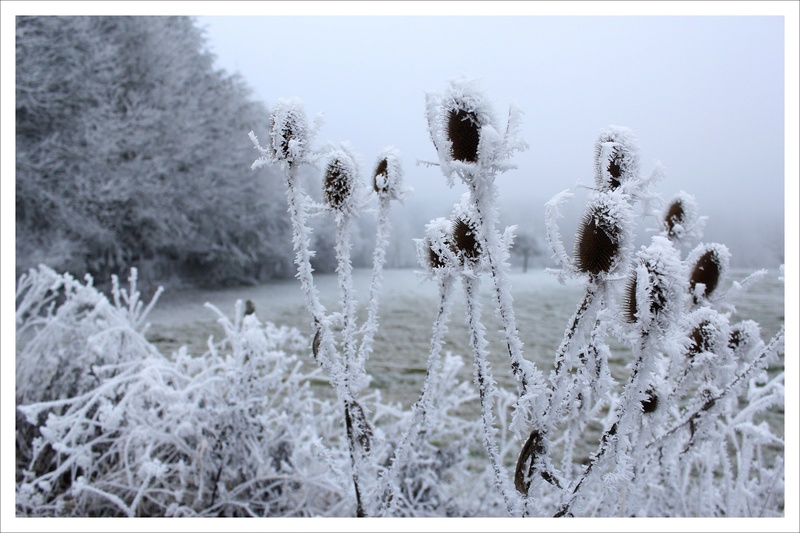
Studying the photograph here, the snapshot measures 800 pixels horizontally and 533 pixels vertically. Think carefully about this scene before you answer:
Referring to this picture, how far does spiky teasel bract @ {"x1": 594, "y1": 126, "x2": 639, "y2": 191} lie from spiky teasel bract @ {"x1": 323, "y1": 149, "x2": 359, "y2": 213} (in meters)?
0.18

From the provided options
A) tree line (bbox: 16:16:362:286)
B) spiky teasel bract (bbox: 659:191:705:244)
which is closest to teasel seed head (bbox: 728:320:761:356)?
spiky teasel bract (bbox: 659:191:705:244)

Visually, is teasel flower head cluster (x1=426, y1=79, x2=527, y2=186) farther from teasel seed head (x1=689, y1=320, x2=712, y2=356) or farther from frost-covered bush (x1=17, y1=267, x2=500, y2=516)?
frost-covered bush (x1=17, y1=267, x2=500, y2=516)

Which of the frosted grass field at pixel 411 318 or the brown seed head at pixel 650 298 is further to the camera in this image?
the frosted grass field at pixel 411 318

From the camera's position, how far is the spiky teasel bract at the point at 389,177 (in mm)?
478

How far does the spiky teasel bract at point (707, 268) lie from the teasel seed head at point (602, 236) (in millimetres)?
212

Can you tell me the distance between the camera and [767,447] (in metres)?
1.15

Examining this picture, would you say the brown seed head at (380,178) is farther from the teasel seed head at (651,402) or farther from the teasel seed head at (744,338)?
the teasel seed head at (744,338)

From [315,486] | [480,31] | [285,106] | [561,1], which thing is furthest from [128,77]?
[285,106]

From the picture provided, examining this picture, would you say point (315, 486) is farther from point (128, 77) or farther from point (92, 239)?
point (128, 77)

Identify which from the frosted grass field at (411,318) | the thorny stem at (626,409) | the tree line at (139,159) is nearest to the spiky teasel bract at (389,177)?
the thorny stem at (626,409)

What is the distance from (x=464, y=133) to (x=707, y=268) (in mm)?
305

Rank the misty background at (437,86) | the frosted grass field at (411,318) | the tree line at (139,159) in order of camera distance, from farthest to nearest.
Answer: the tree line at (139,159) → the frosted grass field at (411,318) → the misty background at (437,86)

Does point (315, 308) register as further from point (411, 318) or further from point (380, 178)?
point (411, 318)

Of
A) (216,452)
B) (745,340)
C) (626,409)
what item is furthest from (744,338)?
(216,452)
